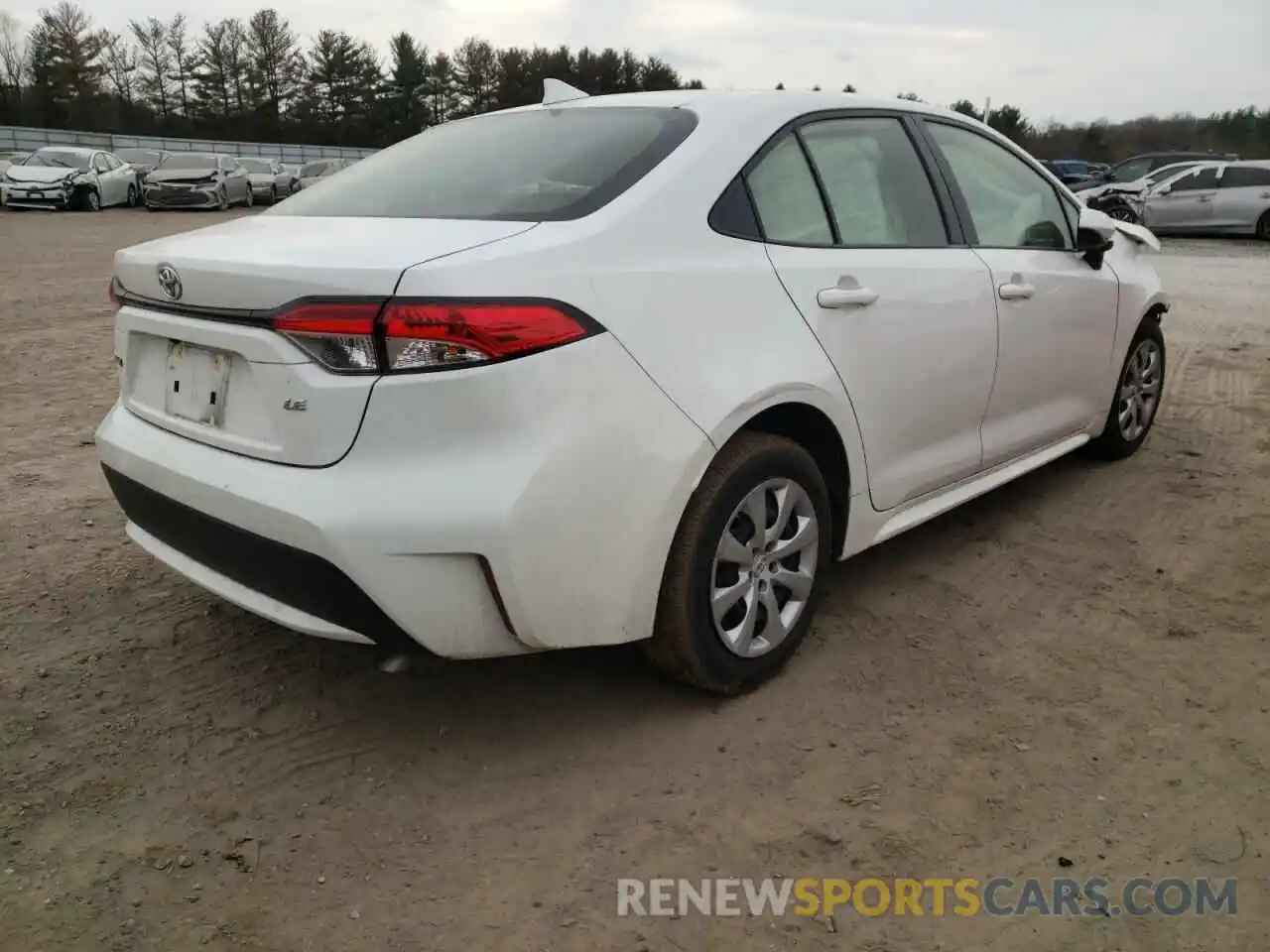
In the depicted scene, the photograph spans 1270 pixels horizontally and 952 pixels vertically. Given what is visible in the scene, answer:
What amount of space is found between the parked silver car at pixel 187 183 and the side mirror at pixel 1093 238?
76.7 ft

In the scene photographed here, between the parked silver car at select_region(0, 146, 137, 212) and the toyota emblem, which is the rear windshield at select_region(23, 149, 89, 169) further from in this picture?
the toyota emblem

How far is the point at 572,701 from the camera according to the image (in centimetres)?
292

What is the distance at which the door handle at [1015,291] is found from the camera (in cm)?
362

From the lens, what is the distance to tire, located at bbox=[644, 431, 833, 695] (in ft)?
8.57

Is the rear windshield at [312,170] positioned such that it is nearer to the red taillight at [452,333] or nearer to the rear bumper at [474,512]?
the rear bumper at [474,512]

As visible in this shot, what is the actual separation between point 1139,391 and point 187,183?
23.4m

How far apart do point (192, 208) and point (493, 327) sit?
82.3 ft

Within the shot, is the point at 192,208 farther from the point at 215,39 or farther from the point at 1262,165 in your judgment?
the point at 215,39

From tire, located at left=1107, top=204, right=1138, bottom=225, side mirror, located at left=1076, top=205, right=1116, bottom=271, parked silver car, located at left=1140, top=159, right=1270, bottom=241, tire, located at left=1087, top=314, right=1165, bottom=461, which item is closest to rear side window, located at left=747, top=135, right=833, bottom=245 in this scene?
side mirror, located at left=1076, top=205, right=1116, bottom=271

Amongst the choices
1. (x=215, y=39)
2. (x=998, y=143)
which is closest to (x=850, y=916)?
(x=998, y=143)

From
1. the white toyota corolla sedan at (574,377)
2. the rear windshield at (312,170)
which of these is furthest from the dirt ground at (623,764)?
the rear windshield at (312,170)

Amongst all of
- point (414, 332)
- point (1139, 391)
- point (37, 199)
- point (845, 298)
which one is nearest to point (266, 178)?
point (37, 199)

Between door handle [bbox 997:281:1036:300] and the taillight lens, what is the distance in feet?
7.57

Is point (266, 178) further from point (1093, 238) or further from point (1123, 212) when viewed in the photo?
point (1093, 238)
